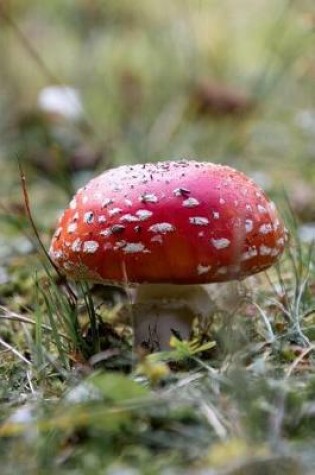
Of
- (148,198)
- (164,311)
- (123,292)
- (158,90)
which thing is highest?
(158,90)

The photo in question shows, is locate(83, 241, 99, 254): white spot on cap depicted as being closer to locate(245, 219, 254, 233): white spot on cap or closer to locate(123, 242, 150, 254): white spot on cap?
locate(123, 242, 150, 254): white spot on cap

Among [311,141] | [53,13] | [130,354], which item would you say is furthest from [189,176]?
[53,13]

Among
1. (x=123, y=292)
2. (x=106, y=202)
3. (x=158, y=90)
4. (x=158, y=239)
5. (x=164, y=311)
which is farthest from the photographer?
(x=158, y=90)

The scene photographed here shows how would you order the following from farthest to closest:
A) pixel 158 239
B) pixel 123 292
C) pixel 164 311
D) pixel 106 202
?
pixel 123 292, pixel 164 311, pixel 106 202, pixel 158 239

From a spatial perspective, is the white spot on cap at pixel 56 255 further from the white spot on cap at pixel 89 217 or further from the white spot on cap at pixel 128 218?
the white spot on cap at pixel 128 218

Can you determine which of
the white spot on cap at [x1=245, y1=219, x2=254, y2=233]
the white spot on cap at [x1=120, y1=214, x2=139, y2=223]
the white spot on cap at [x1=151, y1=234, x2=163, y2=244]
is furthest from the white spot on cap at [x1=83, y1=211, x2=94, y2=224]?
the white spot on cap at [x1=245, y1=219, x2=254, y2=233]

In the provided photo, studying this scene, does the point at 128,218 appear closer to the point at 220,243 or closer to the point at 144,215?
the point at 144,215

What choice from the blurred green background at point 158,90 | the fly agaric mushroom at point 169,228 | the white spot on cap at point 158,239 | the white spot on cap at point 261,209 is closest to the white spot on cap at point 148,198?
the fly agaric mushroom at point 169,228

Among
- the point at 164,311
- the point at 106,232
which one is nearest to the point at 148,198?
the point at 106,232
